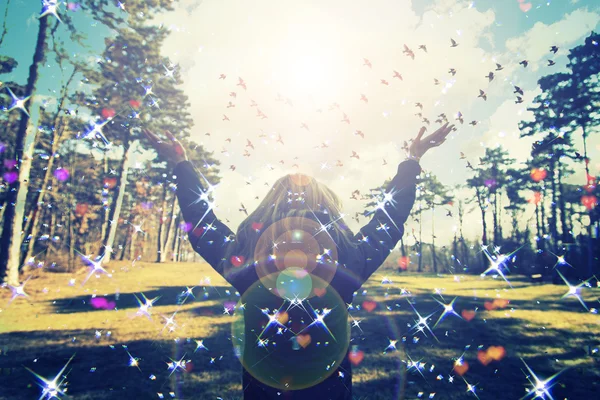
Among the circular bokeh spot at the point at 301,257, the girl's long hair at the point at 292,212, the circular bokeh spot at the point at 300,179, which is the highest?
the circular bokeh spot at the point at 300,179

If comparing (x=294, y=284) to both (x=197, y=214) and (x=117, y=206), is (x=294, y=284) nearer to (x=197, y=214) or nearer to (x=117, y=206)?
(x=197, y=214)

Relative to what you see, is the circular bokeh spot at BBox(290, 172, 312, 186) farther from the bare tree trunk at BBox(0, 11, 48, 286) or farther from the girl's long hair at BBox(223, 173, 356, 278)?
the bare tree trunk at BBox(0, 11, 48, 286)

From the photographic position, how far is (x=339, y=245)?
2316 millimetres

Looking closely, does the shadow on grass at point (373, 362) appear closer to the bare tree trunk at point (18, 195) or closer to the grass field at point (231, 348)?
the grass field at point (231, 348)

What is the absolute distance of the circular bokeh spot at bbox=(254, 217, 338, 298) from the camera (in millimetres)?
2230

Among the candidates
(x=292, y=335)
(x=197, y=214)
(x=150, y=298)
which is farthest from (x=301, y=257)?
(x=150, y=298)

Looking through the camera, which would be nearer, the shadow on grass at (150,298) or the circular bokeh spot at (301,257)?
→ the circular bokeh spot at (301,257)

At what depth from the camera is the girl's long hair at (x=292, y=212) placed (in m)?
2.36

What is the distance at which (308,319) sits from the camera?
221cm

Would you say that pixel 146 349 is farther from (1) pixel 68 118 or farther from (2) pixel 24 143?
(1) pixel 68 118

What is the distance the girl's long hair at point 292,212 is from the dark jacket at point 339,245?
0.09m

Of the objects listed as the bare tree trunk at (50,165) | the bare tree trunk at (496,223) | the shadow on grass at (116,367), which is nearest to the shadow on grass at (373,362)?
the shadow on grass at (116,367)

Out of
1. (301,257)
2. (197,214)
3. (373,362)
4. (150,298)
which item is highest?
(197,214)

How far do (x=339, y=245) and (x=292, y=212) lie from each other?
18.7 inches
